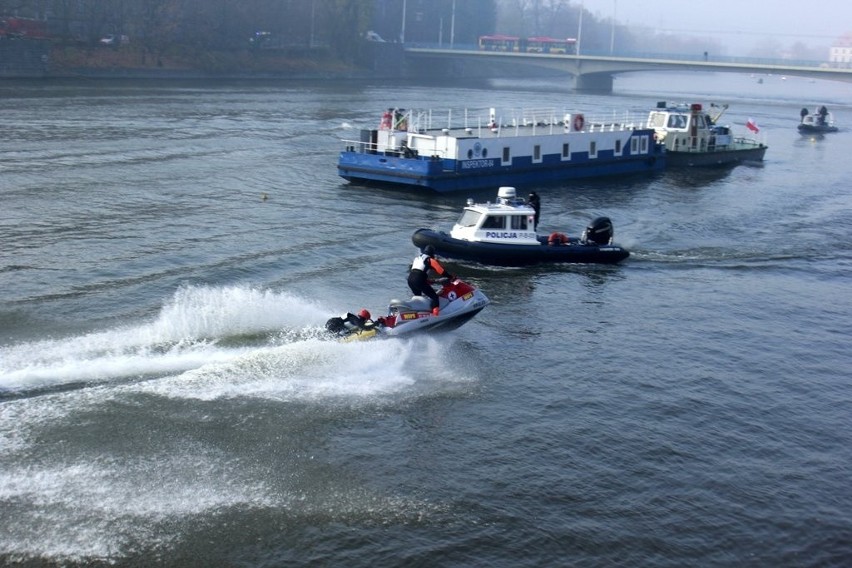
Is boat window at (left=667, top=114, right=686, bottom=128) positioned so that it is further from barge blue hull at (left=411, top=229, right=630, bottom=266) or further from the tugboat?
the tugboat

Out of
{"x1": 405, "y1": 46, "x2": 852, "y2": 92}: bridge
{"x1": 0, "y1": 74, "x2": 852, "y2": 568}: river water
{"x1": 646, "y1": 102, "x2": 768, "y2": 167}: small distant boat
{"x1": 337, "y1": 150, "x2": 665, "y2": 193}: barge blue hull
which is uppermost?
{"x1": 405, "y1": 46, "x2": 852, "y2": 92}: bridge

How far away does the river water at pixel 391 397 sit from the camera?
14.9 metres

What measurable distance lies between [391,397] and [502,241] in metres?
12.3

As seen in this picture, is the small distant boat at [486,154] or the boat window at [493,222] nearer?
the boat window at [493,222]

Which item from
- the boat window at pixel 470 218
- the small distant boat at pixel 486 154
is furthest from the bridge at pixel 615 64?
the boat window at pixel 470 218

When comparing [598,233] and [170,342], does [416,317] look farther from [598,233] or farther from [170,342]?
[598,233]

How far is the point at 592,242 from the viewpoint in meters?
32.4

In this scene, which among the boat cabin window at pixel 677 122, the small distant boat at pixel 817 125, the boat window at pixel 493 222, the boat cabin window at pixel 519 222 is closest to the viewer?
the boat window at pixel 493 222

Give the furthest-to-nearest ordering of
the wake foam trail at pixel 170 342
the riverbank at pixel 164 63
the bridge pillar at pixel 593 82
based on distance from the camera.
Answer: the bridge pillar at pixel 593 82 < the riverbank at pixel 164 63 < the wake foam trail at pixel 170 342

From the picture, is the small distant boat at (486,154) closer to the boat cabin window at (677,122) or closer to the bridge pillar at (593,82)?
the boat cabin window at (677,122)

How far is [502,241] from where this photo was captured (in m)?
30.9

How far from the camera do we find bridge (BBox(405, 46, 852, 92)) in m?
114

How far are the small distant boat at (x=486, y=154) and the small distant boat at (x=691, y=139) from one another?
4.79 meters

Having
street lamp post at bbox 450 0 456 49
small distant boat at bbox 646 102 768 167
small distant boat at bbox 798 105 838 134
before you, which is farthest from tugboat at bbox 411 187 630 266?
street lamp post at bbox 450 0 456 49
